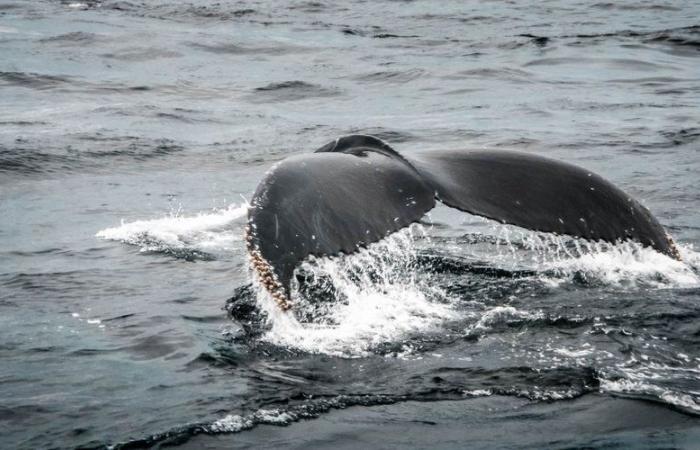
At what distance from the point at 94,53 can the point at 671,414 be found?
1639 centimetres

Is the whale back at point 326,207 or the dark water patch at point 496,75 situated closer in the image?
the whale back at point 326,207

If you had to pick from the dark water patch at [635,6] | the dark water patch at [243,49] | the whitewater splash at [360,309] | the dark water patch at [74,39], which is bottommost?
the dark water patch at [243,49]

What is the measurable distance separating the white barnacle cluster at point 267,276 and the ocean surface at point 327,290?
66 cm

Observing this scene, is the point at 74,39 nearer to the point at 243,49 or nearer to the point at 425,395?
the point at 243,49

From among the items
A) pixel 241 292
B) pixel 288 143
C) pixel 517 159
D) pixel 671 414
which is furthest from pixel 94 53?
pixel 671 414

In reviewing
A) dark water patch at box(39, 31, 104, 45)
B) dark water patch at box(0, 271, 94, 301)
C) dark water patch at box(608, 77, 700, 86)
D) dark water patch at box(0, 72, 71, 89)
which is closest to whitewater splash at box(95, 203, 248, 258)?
dark water patch at box(0, 271, 94, 301)

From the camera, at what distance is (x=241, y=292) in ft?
20.7

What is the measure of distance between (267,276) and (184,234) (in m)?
4.13

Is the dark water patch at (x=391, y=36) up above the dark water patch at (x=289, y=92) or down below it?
above

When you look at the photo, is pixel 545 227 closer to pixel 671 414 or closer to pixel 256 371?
pixel 671 414

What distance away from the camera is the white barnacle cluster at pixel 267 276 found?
12.6 feet

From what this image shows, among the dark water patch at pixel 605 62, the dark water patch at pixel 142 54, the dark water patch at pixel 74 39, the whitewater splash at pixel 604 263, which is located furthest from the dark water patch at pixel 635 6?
the whitewater splash at pixel 604 263

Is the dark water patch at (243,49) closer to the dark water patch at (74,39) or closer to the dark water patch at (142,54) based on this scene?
the dark water patch at (142,54)

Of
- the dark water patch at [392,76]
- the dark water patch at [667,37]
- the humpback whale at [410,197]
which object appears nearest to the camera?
the humpback whale at [410,197]
